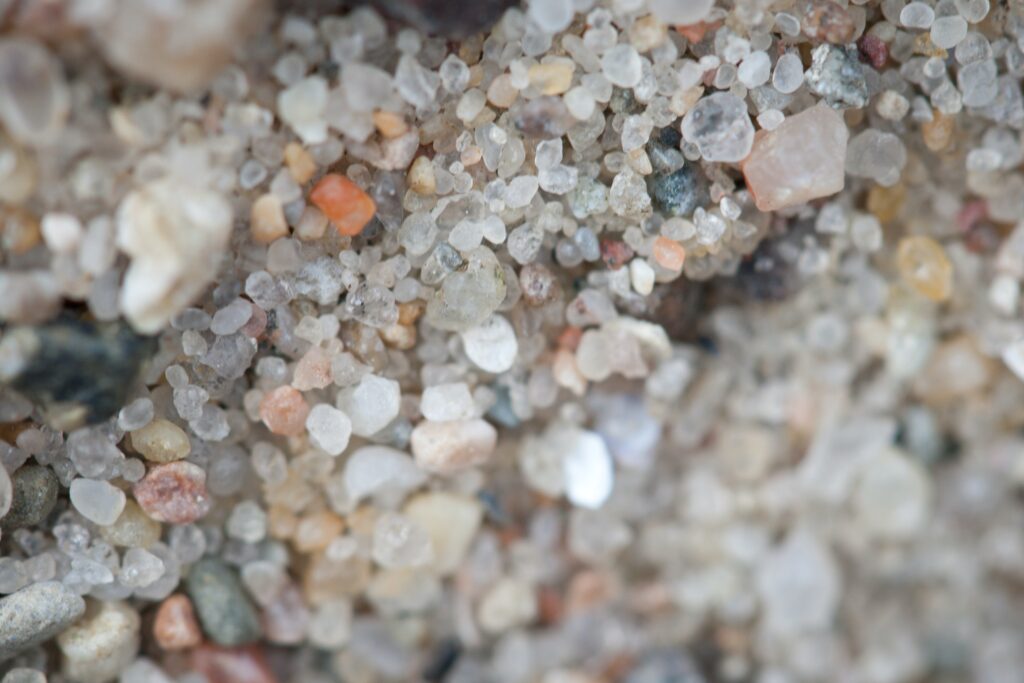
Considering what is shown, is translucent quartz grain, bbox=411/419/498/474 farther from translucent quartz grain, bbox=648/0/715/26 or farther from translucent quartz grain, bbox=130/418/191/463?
translucent quartz grain, bbox=648/0/715/26

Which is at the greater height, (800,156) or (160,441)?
(800,156)

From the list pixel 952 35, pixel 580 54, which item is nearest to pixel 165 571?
pixel 580 54

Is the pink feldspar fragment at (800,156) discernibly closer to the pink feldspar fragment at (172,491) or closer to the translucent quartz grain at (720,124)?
the translucent quartz grain at (720,124)

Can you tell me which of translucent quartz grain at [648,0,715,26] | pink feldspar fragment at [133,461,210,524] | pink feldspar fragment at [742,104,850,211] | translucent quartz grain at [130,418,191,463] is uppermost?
translucent quartz grain at [648,0,715,26]

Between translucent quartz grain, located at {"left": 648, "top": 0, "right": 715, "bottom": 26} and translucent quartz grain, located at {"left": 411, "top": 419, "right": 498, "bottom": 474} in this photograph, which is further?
translucent quartz grain, located at {"left": 411, "top": 419, "right": 498, "bottom": 474}

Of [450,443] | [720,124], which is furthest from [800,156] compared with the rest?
[450,443]

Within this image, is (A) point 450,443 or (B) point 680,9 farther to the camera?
(A) point 450,443

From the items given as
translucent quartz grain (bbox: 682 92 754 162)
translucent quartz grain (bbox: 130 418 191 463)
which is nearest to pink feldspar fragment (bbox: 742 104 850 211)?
translucent quartz grain (bbox: 682 92 754 162)

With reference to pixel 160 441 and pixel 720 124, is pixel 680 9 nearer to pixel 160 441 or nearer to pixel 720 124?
pixel 720 124

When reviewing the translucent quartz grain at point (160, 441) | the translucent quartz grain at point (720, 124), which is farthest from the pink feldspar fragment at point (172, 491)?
the translucent quartz grain at point (720, 124)
